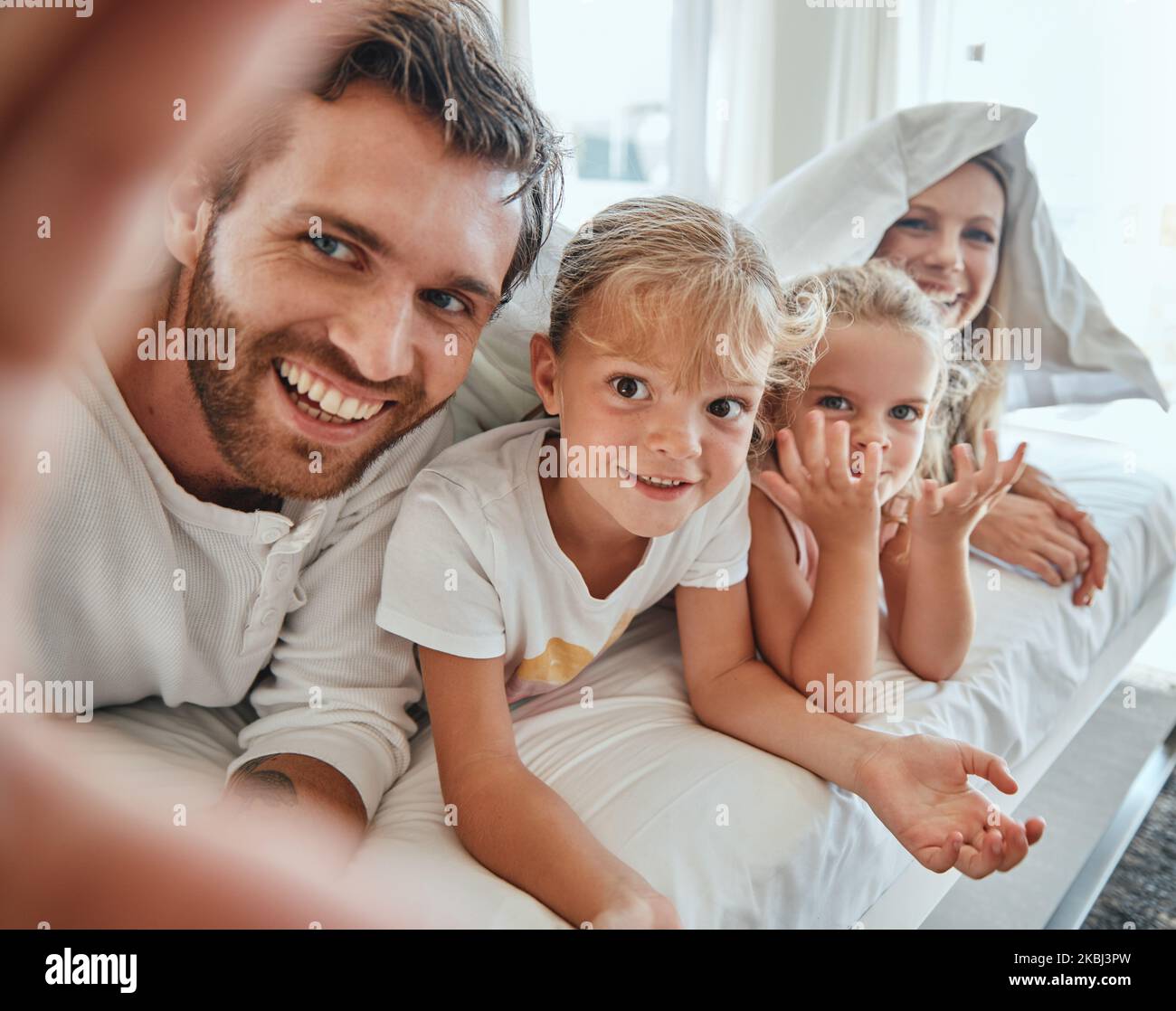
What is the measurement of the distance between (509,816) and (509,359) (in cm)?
40

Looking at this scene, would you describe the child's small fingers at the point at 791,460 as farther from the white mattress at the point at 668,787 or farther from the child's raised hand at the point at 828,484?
the white mattress at the point at 668,787

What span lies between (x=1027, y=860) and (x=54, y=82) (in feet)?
4.27

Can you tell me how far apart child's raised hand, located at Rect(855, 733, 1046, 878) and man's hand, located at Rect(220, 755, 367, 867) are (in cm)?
39

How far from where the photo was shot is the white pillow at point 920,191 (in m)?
1.22

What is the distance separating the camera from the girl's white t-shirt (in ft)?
2.45

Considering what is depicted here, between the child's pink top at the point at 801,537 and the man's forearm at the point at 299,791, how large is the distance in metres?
0.48

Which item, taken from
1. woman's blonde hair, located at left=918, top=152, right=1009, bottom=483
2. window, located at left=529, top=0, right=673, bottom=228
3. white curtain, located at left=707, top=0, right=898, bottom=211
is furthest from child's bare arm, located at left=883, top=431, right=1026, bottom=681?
white curtain, located at left=707, top=0, right=898, bottom=211

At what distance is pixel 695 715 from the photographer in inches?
35.1

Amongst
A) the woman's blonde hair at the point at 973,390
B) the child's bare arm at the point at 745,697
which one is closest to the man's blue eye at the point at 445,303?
the child's bare arm at the point at 745,697

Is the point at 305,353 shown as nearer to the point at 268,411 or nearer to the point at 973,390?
the point at 268,411

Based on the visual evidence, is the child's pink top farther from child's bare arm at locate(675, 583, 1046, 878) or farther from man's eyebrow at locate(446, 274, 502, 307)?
man's eyebrow at locate(446, 274, 502, 307)

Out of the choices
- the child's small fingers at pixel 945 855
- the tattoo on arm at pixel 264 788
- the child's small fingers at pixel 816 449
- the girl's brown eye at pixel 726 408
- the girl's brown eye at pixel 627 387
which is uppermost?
the girl's brown eye at pixel 627 387
